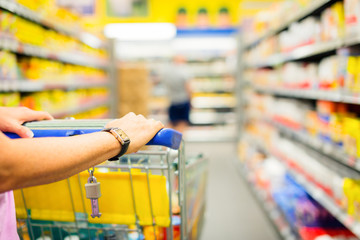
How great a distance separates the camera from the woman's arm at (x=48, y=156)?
0.71m

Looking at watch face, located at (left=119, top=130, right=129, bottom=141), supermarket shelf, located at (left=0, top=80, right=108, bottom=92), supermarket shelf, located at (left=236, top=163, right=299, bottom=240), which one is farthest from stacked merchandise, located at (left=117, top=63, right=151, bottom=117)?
watch face, located at (left=119, top=130, right=129, bottom=141)

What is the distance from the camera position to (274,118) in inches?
159

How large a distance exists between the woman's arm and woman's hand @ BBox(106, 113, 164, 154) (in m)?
0.06

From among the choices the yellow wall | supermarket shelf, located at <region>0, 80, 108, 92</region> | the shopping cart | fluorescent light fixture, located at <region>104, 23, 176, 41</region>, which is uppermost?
the yellow wall

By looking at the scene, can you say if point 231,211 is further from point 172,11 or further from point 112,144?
point 172,11

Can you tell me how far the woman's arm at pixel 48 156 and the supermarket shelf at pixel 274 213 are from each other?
236 cm

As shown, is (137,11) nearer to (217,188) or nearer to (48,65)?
(48,65)

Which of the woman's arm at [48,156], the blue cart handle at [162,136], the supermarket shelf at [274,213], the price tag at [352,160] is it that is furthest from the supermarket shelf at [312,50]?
the woman's arm at [48,156]

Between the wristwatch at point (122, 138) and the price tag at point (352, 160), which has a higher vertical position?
the wristwatch at point (122, 138)

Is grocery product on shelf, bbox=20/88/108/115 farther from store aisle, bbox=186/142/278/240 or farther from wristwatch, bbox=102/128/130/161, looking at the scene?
wristwatch, bbox=102/128/130/161

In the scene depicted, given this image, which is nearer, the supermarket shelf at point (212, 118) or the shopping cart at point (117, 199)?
the shopping cart at point (117, 199)

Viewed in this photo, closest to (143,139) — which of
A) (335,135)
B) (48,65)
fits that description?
(335,135)

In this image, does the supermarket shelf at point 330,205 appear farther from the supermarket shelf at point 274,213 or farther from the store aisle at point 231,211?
the store aisle at point 231,211

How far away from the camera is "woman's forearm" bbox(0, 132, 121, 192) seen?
2.31ft
